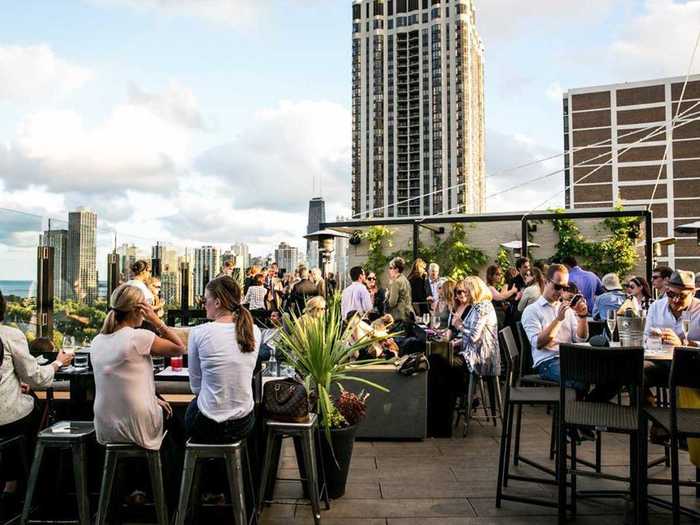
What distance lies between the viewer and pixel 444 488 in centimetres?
400

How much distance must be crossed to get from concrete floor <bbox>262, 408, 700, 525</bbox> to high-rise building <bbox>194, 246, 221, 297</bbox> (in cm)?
→ 890

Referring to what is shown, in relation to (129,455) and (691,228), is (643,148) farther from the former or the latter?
(129,455)

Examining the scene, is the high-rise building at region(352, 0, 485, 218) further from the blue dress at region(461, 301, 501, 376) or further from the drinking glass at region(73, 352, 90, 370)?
the drinking glass at region(73, 352, 90, 370)

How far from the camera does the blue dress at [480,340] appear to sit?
5.43 m

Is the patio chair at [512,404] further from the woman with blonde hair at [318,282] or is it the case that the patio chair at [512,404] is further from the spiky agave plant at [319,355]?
the woman with blonde hair at [318,282]

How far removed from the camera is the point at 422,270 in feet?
32.3

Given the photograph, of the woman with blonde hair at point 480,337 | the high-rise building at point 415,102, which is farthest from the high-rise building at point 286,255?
the high-rise building at point 415,102

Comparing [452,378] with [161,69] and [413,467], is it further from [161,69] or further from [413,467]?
[161,69]

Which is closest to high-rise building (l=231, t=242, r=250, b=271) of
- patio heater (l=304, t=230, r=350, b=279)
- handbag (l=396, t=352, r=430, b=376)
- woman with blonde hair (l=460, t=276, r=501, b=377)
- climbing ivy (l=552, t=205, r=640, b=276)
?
patio heater (l=304, t=230, r=350, b=279)

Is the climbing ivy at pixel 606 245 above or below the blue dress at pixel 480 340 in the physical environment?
above

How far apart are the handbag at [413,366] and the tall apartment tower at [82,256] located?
546cm

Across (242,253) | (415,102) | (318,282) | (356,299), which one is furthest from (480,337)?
(415,102)

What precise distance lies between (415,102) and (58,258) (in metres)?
104

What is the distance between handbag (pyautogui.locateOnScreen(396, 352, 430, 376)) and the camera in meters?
5.08
